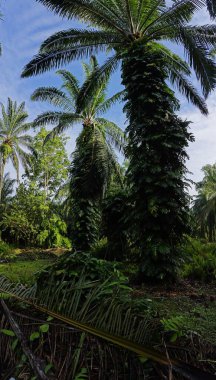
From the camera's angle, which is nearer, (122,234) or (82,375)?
(82,375)

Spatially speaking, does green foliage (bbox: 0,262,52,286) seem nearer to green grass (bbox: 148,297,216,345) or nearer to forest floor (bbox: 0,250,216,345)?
forest floor (bbox: 0,250,216,345)

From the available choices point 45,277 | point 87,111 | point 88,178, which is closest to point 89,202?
point 88,178

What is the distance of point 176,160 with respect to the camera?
7531 millimetres

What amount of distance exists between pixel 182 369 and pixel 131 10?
370 inches

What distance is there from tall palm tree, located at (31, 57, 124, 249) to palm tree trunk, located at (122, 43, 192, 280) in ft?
9.98

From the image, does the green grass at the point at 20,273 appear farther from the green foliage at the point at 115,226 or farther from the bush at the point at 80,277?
the green foliage at the point at 115,226

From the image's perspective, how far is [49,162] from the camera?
28672mm

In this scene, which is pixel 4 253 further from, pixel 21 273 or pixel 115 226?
pixel 21 273

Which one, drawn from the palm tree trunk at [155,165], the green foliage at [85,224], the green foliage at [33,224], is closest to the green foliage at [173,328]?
the palm tree trunk at [155,165]

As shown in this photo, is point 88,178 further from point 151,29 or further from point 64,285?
point 64,285

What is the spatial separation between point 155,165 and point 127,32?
423cm

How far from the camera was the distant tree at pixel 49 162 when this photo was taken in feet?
92.2

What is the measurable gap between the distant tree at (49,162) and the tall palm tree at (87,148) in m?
12.2

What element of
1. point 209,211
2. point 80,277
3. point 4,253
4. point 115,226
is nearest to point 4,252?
point 4,253
